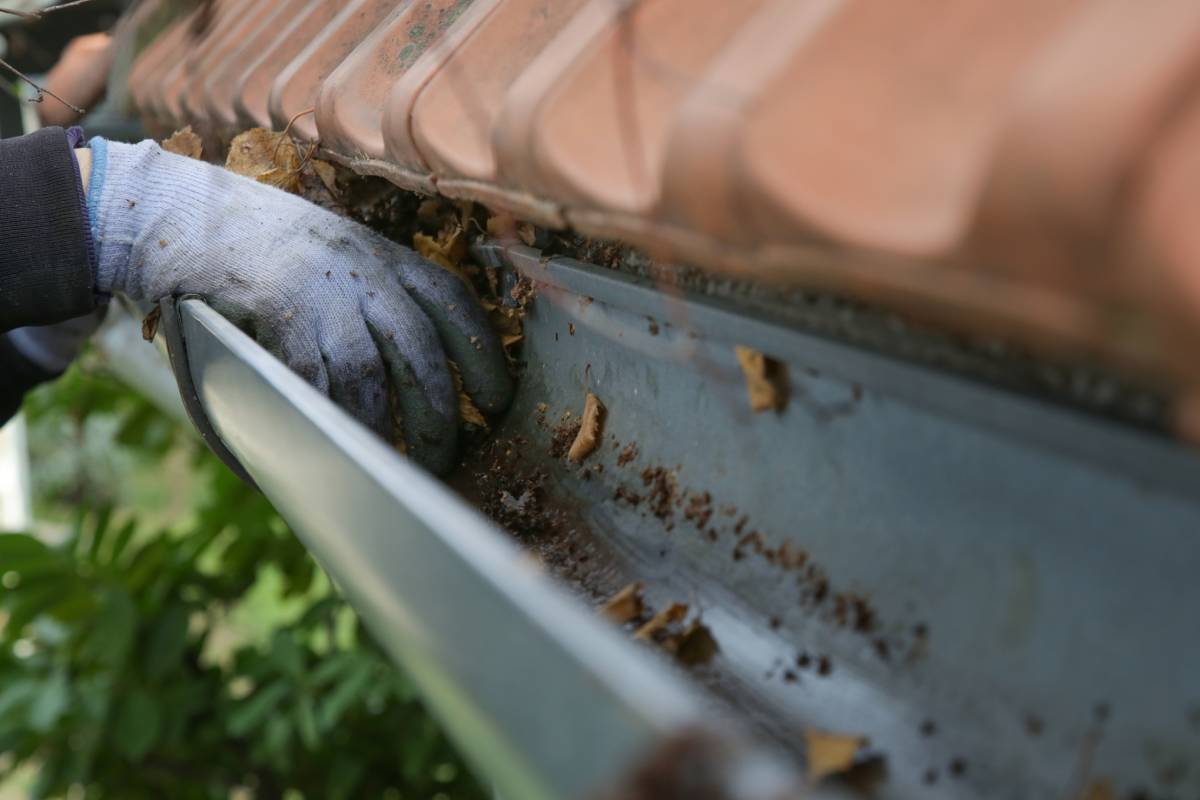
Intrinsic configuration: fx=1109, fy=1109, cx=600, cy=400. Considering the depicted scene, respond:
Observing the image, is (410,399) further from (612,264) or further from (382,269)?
(612,264)

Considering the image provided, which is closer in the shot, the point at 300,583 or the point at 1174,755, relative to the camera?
the point at 1174,755

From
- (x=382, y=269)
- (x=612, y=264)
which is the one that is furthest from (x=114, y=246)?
(x=612, y=264)

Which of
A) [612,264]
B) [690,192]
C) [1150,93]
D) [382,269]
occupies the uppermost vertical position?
[1150,93]

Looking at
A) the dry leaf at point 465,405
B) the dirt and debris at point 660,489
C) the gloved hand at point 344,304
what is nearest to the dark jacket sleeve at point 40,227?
the gloved hand at point 344,304

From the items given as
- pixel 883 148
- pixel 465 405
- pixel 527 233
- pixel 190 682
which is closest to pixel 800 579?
pixel 883 148

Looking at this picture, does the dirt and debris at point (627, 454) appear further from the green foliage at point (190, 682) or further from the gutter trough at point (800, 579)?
the green foliage at point (190, 682)

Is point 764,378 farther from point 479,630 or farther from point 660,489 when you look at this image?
point 479,630
